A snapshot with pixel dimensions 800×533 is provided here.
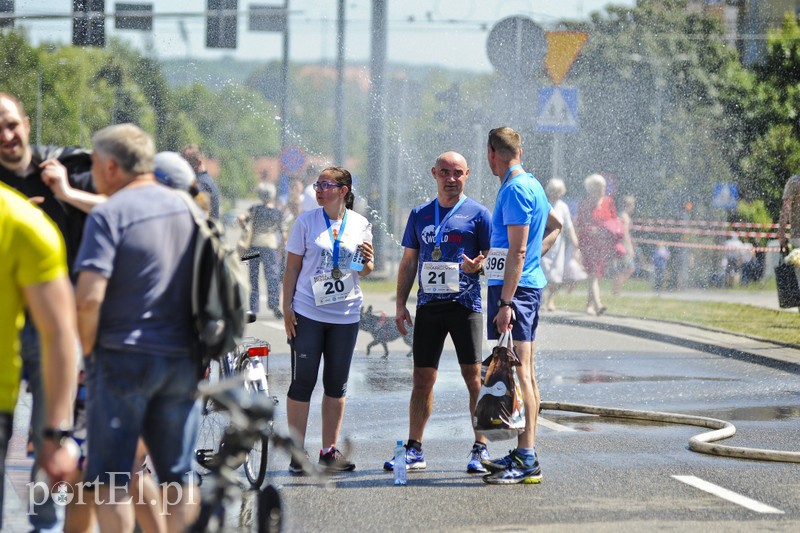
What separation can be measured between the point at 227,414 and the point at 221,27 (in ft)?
74.2

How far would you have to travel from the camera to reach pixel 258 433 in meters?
4.68

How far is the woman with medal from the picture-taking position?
8281 mm

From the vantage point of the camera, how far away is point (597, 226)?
21.0m

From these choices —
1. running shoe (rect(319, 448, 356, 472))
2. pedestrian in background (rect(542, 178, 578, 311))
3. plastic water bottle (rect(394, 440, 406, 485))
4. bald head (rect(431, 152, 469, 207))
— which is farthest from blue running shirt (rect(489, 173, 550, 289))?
pedestrian in background (rect(542, 178, 578, 311))

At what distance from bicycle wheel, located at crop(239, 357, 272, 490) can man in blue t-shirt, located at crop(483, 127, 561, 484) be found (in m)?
1.29

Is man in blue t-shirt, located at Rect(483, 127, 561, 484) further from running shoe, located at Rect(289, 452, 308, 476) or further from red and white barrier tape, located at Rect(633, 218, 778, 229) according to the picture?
red and white barrier tape, located at Rect(633, 218, 778, 229)

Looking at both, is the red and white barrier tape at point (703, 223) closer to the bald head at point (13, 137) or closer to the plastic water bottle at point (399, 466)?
the plastic water bottle at point (399, 466)

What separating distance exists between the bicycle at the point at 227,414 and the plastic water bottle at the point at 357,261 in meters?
0.57

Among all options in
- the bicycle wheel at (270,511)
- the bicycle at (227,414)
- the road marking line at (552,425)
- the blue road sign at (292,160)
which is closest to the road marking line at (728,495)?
the road marking line at (552,425)

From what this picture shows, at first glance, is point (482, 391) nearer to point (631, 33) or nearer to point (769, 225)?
point (769, 225)

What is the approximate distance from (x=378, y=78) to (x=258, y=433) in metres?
26.7

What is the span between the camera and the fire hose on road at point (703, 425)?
8906 mm

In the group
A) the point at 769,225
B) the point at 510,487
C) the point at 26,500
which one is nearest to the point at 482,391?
the point at 510,487

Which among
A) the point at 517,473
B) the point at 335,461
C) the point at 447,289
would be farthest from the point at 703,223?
the point at 335,461
